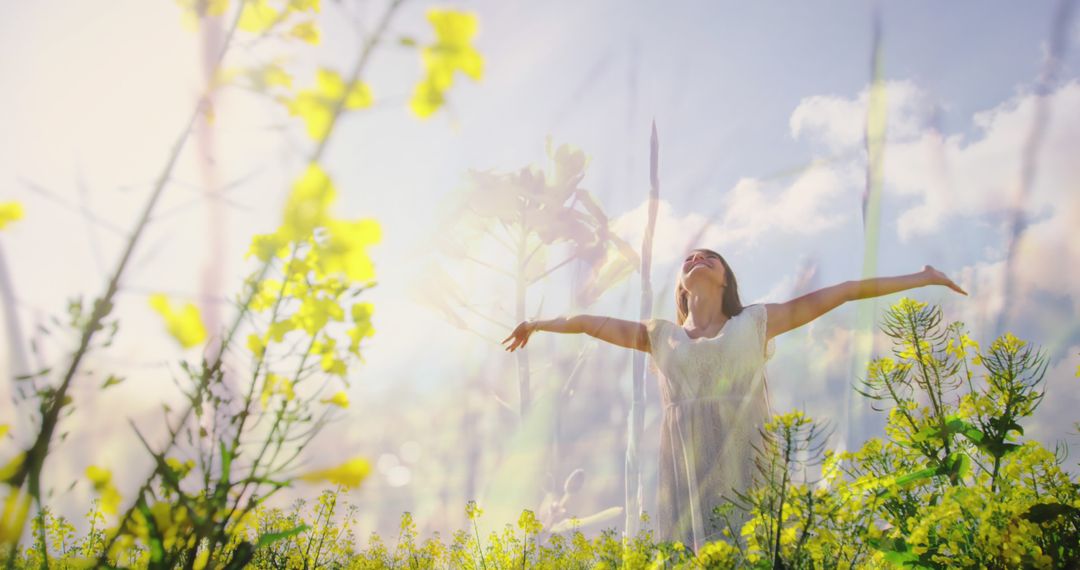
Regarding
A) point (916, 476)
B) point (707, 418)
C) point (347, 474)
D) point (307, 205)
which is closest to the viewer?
point (347, 474)

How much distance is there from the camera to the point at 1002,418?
2.01 metres

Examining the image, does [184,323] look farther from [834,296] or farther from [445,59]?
[834,296]

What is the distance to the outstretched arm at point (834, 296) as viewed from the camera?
103 inches

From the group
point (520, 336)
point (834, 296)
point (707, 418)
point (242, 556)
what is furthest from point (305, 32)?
point (834, 296)

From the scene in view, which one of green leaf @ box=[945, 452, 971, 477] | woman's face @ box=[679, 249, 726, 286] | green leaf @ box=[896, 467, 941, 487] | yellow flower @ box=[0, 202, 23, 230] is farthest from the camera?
woman's face @ box=[679, 249, 726, 286]

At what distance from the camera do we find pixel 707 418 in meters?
2.56

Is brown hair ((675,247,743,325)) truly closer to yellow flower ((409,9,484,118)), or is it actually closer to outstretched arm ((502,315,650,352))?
outstretched arm ((502,315,650,352))

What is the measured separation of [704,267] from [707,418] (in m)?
0.74

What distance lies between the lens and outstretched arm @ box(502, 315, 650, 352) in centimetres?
282

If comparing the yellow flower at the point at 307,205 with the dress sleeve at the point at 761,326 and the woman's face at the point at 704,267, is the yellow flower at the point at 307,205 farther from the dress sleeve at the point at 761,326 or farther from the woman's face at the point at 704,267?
the woman's face at the point at 704,267

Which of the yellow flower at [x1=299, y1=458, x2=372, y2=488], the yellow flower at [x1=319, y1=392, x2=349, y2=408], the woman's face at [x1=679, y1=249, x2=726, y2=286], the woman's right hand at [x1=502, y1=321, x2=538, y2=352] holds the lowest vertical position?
the yellow flower at [x1=299, y1=458, x2=372, y2=488]

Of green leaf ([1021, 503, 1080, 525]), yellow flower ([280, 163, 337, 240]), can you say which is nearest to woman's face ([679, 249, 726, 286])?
green leaf ([1021, 503, 1080, 525])

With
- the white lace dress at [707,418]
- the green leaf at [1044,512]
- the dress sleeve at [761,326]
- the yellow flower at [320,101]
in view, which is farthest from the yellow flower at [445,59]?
the dress sleeve at [761,326]

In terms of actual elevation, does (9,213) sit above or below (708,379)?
below
